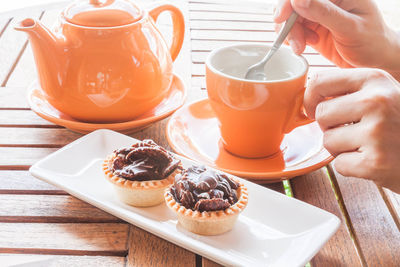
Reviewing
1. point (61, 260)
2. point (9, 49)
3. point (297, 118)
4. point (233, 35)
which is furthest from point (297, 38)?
point (9, 49)

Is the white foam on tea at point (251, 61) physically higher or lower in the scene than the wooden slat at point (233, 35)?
higher

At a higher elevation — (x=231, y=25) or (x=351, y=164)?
(x=351, y=164)

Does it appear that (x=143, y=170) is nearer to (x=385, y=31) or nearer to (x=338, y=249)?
Answer: (x=338, y=249)

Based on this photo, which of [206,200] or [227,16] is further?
[227,16]

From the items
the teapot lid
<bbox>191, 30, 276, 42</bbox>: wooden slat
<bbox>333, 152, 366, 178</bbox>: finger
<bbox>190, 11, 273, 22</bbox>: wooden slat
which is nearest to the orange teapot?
the teapot lid

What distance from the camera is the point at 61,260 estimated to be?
2.20ft

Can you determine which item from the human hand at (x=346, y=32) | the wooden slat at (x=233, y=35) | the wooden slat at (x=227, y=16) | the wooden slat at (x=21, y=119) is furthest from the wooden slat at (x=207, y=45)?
the wooden slat at (x=21, y=119)

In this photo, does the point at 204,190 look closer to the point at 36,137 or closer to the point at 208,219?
the point at 208,219

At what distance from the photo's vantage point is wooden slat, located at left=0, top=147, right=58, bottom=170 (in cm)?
90

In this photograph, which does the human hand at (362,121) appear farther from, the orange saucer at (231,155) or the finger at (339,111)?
the orange saucer at (231,155)

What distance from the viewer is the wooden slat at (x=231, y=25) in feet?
5.38

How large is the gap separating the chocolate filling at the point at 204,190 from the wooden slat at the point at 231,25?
967 millimetres

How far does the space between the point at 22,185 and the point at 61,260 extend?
0.76 ft

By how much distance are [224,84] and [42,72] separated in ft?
1.28
